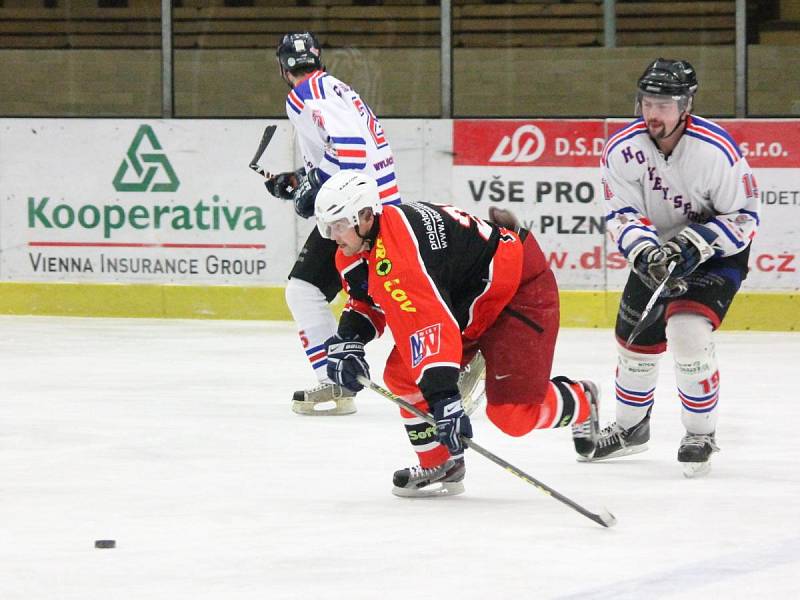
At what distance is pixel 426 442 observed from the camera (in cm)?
444

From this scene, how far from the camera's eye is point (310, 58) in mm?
6156

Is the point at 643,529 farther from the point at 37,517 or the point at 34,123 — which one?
the point at 34,123

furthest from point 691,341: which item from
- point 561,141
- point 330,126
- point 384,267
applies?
point 561,141

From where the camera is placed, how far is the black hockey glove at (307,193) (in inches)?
235

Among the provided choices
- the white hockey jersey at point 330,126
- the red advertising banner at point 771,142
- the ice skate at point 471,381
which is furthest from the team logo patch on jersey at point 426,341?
the red advertising banner at point 771,142

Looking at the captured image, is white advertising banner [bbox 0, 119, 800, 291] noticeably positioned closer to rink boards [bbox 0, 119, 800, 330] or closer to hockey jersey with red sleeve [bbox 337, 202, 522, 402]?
rink boards [bbox 0, 119, 800, 330]

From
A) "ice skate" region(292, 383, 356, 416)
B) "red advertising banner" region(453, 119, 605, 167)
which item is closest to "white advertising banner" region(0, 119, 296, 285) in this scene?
"red advertising banner" region(453, 119, 605, 167)

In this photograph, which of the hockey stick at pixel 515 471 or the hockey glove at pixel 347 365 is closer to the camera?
the hockey stick at pixel 515 471

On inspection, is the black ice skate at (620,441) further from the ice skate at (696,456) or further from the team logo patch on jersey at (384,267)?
the team logo patch on jersey at (384,267)

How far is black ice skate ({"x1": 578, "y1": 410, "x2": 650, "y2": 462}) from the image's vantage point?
4969 mm

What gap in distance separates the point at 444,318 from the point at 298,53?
91.5 inches

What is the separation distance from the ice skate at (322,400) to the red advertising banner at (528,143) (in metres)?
3.02

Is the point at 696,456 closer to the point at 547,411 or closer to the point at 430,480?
the point at 547,411

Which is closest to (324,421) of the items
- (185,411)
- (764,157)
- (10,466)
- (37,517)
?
(185,411)
